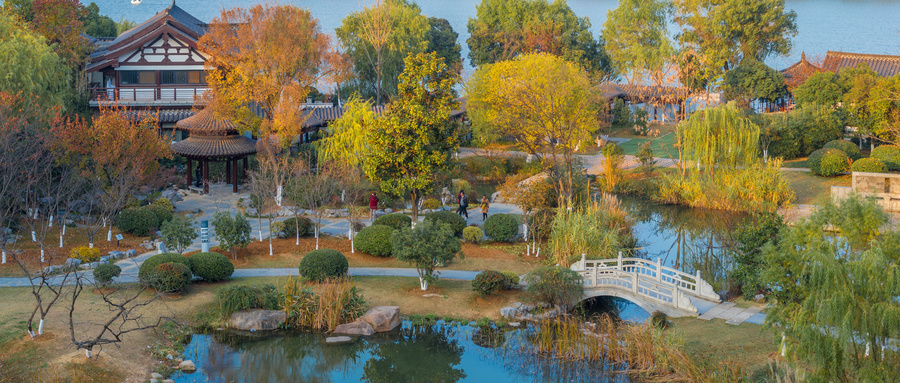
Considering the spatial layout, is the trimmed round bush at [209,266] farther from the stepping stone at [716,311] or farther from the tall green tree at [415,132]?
the stepping stone at [716,311]

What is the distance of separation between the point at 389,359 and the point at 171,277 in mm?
6619

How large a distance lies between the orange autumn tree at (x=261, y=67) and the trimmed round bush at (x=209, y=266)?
Result: 16.1 metres

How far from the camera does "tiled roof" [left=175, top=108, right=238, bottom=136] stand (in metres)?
37.5

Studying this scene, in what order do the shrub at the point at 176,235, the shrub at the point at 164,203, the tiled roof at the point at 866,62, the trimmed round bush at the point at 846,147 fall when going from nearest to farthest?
the shrub at the point at 176,235 → the shrub at the point at 164,203 → the trimmed round bush at the point at 846,147 → the tiled roof at the point at 866,62

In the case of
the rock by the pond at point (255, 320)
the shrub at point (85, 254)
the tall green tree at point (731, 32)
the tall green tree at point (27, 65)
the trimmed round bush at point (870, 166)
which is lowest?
the rock by the pond at point (255, 320)

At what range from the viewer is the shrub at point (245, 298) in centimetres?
2028

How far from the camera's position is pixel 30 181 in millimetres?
24938

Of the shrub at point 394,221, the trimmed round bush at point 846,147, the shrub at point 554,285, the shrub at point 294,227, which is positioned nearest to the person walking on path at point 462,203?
the shrub at point 394,221

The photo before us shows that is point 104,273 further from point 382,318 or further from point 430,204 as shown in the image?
point 430,204

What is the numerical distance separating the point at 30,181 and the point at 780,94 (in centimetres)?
4879

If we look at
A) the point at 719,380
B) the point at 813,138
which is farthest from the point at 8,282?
the point at 813,138

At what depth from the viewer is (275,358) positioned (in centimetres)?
1878

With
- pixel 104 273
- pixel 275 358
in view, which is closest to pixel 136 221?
pixel 104 273

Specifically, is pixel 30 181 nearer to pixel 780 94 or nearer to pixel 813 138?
pixel 813 138
